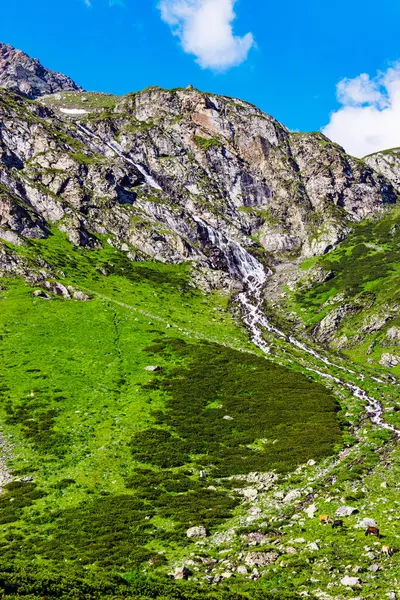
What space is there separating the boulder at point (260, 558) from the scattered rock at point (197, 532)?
18.9 feet

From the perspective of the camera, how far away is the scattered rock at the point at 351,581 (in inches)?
742

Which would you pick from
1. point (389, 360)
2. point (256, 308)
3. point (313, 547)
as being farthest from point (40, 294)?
point (313, 547)

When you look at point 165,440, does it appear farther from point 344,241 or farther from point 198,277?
point 344,241

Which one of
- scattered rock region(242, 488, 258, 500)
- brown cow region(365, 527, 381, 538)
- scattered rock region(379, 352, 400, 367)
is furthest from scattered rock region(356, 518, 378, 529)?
scattered rock region(379, 352, 400, 367)

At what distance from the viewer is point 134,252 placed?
6614 inches

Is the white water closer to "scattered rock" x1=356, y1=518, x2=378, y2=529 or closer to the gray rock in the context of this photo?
Answer: "scattered rock" x1=356, y1=518, x2=378, y2=529

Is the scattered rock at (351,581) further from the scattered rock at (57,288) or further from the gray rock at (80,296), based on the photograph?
the scattered rock at (57,288)

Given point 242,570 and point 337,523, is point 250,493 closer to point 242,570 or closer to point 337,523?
point 337,523

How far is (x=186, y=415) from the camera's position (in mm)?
58188

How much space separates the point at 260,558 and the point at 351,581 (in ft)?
18.4

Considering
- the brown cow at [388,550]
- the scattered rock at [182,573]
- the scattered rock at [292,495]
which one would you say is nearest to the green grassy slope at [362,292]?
the scattered rock at [292,495]

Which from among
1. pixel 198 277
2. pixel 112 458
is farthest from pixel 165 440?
pixel 198 277

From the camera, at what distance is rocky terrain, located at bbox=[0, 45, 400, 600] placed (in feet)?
76.7

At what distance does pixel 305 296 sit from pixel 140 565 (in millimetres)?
129565
